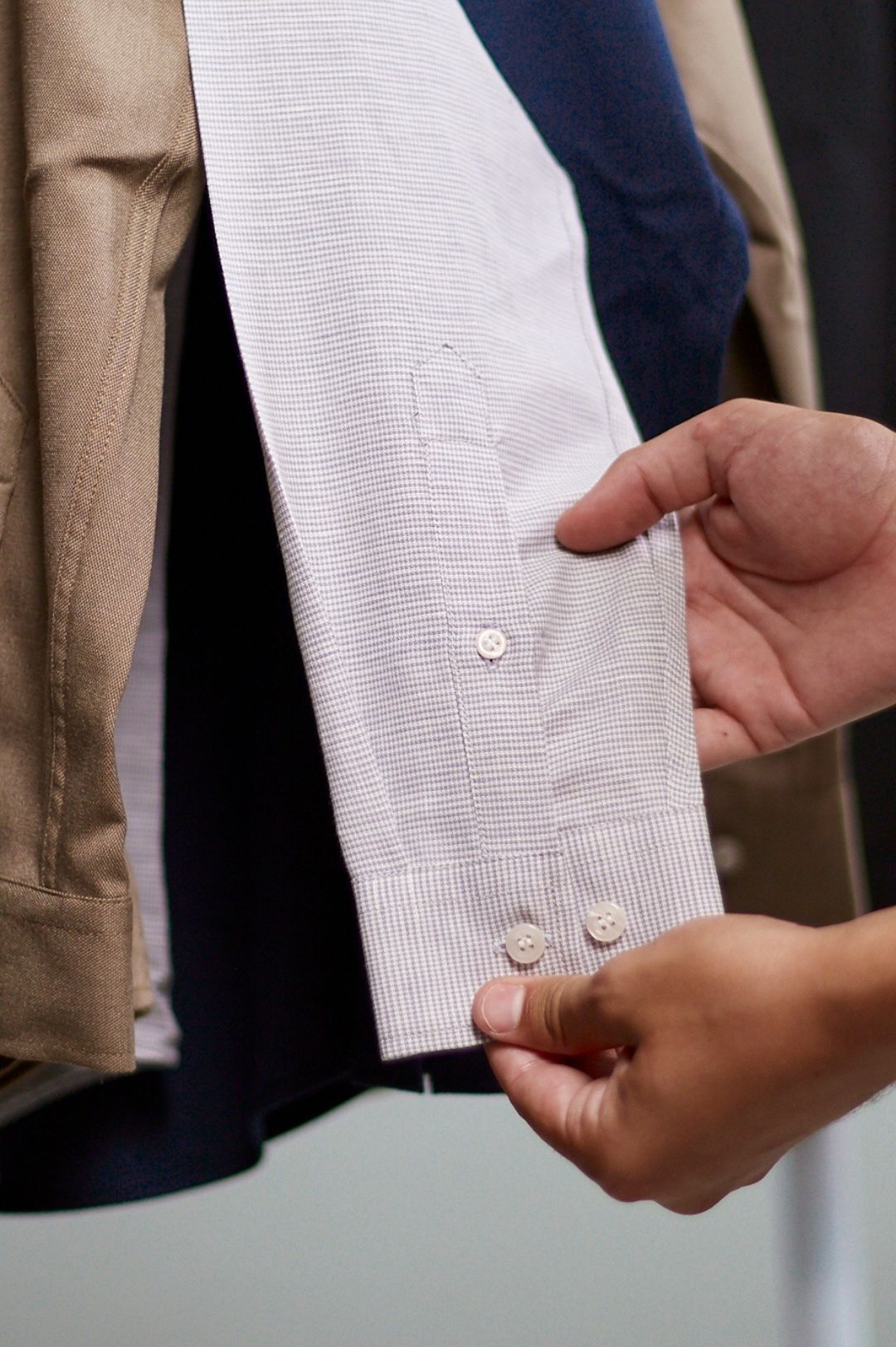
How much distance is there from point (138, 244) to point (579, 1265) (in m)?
0.81

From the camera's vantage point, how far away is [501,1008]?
1.30 ft

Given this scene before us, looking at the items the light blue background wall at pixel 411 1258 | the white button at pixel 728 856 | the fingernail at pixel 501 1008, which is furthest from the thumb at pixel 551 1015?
the light blue background wall at pixel 411 1258

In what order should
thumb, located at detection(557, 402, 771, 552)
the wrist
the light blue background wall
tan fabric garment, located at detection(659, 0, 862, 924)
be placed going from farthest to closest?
the light blue background wall < tan fabric garment, located at detection(659, 0, 862, 924) < thumb, located at detection(557, 402, 771, 552) < the wrist

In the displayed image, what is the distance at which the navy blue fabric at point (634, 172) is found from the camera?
0.49 m

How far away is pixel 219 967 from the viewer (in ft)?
1.96

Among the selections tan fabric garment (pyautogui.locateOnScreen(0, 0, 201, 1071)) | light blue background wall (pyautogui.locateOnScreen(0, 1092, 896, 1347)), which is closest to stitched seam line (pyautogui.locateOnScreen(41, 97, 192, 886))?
tan fabric garment (pyautogui.locateOnScreen(0, 0, 201, 1071))

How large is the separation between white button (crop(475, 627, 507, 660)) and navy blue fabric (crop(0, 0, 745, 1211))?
7.8 inches

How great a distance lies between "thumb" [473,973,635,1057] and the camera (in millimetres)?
381

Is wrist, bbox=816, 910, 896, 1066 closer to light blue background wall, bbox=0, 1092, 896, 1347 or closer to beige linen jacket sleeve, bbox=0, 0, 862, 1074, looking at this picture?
beige linen jacket sleeve, bbox=0, 0, 862, 1074

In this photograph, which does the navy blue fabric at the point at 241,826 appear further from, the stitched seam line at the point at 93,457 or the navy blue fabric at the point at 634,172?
the stitched seam line at the point at 93,457

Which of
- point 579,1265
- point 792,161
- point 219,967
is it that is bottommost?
point 579,1265

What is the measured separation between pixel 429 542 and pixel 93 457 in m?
0.12

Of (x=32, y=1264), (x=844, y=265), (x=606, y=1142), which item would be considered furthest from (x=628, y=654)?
(x=32, y=1264)

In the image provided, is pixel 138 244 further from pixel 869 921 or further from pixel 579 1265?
pixel 579 1265
